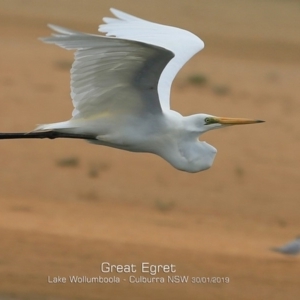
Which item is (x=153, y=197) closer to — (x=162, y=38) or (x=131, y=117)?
(x=162, y=38)

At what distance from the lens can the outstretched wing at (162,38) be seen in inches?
342

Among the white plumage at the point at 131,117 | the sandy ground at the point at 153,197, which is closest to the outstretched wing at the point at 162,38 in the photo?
the white plumage at the point at 131,117

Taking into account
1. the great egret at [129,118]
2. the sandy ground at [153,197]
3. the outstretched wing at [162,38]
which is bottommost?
the sandy ground at [153,197]

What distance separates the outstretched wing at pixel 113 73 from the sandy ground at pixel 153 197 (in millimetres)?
2268

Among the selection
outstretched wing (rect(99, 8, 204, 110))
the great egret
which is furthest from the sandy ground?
outstretched wing (rect(99, 8, 204, 110))

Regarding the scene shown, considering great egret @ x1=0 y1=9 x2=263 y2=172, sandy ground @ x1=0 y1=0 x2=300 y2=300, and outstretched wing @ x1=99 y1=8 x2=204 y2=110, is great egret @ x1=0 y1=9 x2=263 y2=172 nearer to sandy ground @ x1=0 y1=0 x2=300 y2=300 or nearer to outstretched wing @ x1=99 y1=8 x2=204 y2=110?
outstretched wing @ x1=99 y1=8 x2=204 y2=110

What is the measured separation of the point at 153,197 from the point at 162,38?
571 centimetres

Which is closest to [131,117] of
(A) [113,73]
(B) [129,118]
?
(B) [129,118]

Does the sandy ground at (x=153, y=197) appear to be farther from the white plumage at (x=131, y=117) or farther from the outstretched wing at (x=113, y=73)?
the outstretched wing at (x=113, y=73)

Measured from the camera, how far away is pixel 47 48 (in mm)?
26719

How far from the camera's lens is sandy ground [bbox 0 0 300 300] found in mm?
10070

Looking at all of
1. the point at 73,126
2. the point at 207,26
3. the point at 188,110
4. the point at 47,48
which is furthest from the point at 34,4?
the point at 73,126

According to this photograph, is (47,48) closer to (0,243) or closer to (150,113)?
(0,243)

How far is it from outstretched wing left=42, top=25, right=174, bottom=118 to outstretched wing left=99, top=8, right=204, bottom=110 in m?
0.72
